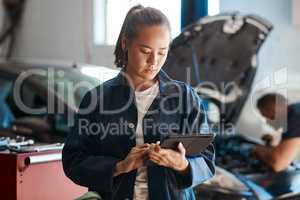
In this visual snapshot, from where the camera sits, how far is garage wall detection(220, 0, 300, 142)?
7.57 feet

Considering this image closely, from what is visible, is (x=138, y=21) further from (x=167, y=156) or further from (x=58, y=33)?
(x=58, y=33)

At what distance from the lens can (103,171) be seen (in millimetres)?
1515

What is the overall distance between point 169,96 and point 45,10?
2.65 metres

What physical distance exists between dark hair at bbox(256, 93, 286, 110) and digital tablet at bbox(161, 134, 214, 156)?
94cm

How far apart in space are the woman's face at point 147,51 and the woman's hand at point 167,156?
228mm

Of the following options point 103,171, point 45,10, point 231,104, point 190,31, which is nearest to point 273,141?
point 231,104

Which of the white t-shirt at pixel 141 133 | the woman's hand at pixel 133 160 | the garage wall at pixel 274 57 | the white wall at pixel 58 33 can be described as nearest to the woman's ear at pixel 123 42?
the white t-shirt at pixel 141 133

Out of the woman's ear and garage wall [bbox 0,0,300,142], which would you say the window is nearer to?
garage wall [bbox 0,0,300,142]

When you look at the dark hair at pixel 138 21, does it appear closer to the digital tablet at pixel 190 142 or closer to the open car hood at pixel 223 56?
the digital tablet at pixel 190 142

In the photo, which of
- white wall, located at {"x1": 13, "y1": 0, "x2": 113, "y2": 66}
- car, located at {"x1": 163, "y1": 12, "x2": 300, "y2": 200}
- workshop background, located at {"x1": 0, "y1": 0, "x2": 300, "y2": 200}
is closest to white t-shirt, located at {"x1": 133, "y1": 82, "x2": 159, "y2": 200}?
workshop background, located at {"x1": 0, "y1": 0, "x2": 300, "y2": 200}

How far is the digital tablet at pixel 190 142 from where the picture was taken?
4.66 ft

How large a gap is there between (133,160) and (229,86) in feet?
3.85

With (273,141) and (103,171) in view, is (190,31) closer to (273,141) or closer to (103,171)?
(273,141)

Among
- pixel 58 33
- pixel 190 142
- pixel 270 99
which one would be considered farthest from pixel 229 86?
pixel 58 33
